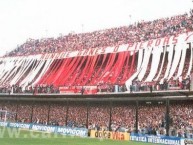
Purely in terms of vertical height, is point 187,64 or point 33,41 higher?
point 33,41

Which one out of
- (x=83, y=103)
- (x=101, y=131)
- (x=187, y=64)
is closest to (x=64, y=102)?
(x=83, y=103)

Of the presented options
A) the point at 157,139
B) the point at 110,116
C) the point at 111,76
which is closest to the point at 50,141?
the point at 157,139

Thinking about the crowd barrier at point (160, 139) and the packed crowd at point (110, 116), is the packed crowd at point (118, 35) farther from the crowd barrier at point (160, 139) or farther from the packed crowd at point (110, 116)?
the crowd barrier at point (160, 139)

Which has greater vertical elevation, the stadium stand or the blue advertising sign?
the stadium stand

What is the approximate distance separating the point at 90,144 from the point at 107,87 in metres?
13.8

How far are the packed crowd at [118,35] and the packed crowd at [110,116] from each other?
362 inches

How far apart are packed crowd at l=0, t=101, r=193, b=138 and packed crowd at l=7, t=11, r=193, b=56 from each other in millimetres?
9192

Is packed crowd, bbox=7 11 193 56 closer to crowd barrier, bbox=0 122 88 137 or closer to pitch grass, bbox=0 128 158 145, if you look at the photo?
crowd barrier, bbox=0 122 88 137

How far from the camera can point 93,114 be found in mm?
48000

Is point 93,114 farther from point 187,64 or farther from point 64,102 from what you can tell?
point 187,64

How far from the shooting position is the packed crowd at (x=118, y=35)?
160 ft

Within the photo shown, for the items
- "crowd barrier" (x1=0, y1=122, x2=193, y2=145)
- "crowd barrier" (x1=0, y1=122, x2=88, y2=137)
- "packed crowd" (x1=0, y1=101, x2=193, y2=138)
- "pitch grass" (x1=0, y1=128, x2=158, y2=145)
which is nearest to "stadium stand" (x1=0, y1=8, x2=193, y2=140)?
"packed crowd" (x1=0, y1=101, x2=193, y2=138)

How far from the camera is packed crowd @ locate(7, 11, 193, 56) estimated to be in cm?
4891

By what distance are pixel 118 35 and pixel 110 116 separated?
18632 mm
